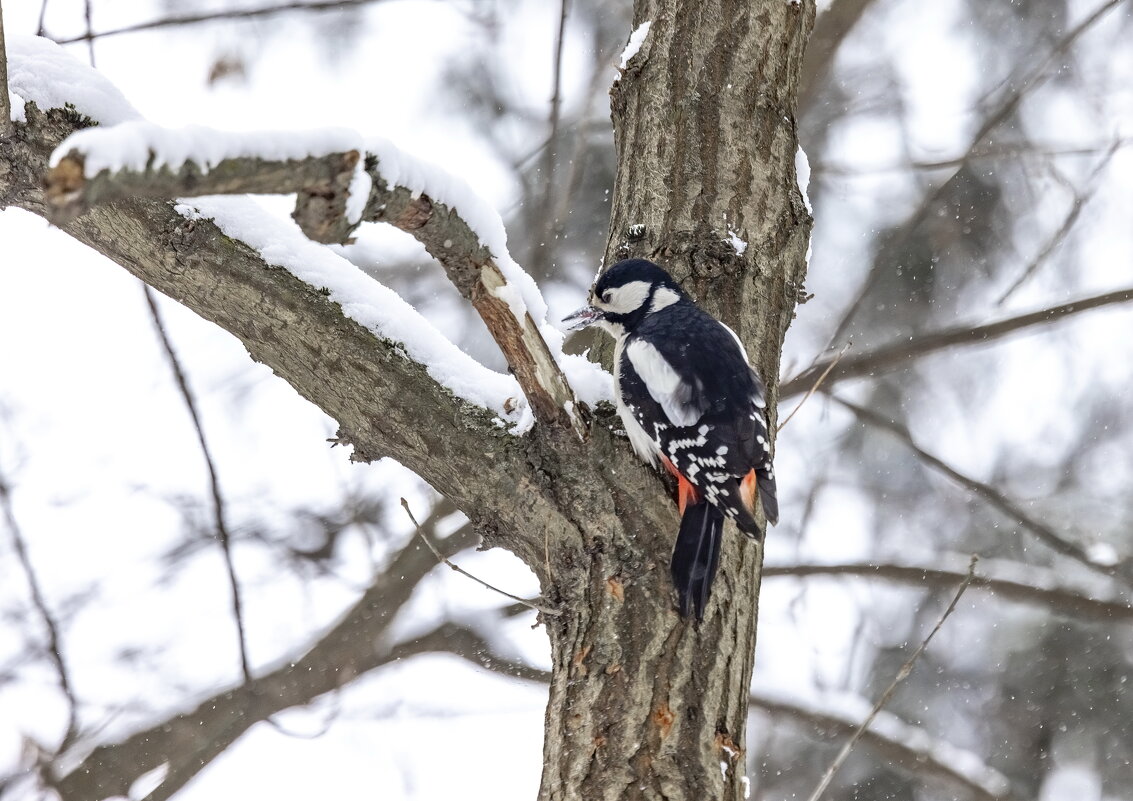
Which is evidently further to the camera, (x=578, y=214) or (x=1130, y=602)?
(x=578, y=214)

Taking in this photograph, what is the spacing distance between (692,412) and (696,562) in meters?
0.36

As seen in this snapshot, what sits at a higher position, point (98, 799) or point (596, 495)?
point (596, 495)

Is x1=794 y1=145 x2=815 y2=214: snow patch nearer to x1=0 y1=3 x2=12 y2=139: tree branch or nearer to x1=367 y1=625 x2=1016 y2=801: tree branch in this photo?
x1=0 y1=3 x2=12 y2=139: tree branch

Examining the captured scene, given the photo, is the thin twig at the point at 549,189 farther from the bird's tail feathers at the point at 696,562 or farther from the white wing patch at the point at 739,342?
the bird's tail feathers at the point at 696,562

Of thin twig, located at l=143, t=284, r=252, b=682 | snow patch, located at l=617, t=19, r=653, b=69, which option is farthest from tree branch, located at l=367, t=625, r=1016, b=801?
snow patch, located at l=617, t=19, r=653, b=69

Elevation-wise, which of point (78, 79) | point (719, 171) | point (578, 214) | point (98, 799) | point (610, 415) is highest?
point (578, 214)

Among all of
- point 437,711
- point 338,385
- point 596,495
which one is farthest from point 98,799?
point 596,495

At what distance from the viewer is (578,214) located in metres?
4.03

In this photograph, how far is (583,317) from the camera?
239cm

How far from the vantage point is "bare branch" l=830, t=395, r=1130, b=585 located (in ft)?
12.5

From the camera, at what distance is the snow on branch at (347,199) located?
1.02 metres

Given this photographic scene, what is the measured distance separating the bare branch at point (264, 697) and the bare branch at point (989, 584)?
4.68 ft

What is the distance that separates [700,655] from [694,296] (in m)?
0.84

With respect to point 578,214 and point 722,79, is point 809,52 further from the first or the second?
point 722,79
